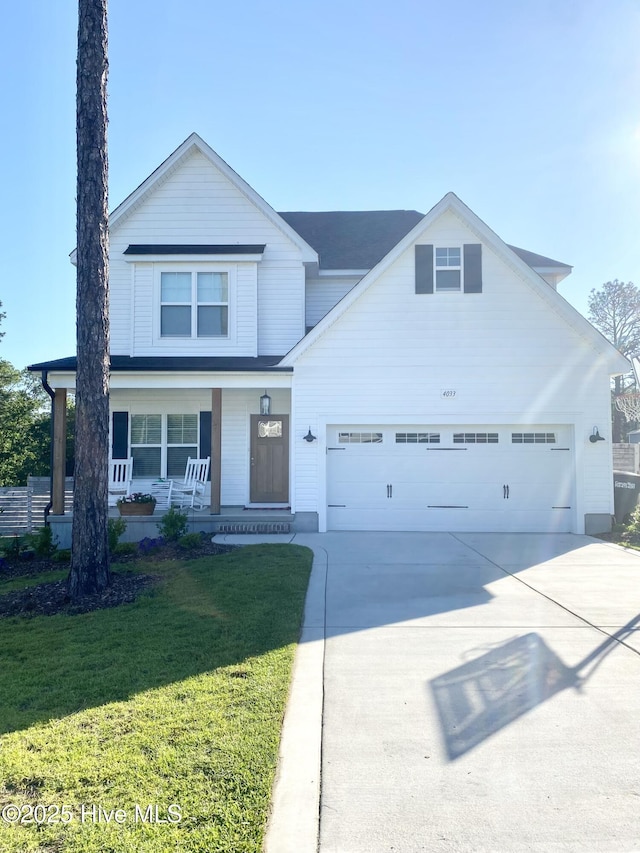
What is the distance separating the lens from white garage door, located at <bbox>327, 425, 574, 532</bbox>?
A: 40.0 feet

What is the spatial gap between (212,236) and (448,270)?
5861 mm

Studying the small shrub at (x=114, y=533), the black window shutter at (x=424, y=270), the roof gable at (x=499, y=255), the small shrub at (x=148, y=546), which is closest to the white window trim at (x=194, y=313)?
the roof gable at (x=499, y=255)

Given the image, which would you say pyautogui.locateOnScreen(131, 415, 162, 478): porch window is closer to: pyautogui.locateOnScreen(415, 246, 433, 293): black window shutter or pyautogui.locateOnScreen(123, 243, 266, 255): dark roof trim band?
pyautogui.locateOnScreen(123, 243, 266, 255): dark roof trim band

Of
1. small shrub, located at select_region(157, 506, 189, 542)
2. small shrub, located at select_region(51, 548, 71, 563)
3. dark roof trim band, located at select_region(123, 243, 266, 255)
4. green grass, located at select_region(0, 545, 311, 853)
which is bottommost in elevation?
small shrub, located at select_region(51, 548, 71, 563)

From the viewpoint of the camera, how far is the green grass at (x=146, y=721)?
105 inches

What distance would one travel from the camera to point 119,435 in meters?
13.7

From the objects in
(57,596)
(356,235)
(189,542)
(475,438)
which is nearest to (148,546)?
(189,542)

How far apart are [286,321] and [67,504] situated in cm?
717

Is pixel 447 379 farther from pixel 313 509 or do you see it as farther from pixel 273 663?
pixel 273 663

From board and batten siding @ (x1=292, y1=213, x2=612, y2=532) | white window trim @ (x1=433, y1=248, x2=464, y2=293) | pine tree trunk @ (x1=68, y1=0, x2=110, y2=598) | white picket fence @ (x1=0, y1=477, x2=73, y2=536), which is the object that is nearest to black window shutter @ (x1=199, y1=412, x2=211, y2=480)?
board and batten siding @ (x1=292, y1=213, x2=612, y2=532)

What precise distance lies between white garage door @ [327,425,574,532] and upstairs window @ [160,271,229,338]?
439 centimetres

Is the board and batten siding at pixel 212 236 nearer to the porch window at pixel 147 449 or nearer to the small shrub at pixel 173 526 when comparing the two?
the porch window at pixel 147 449

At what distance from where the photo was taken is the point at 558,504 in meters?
12.2

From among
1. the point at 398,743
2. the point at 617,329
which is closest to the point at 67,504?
the point at 398,743
